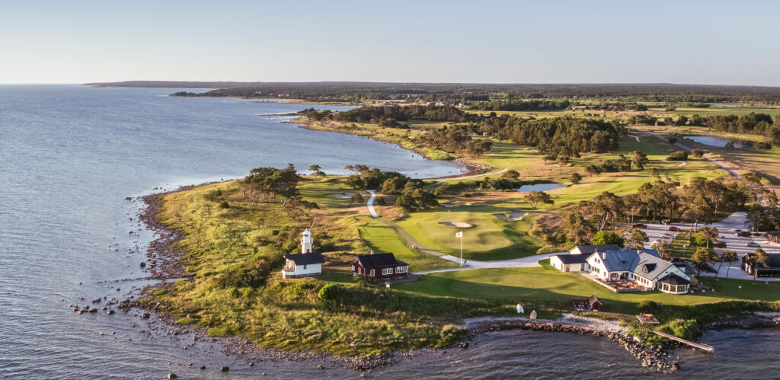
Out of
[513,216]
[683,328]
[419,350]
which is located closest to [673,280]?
[683,328]

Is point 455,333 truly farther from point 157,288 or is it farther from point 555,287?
point 157,288

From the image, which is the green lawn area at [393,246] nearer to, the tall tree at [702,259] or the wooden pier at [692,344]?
the wooden pier at [692,344]

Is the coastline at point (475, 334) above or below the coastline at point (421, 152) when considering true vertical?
below

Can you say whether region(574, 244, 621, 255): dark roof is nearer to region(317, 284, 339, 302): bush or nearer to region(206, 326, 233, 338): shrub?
region(317, 284, 339, 302): bush

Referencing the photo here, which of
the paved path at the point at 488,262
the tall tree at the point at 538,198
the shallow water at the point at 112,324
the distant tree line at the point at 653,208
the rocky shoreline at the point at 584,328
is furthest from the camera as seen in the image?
the tall tree at the point at 538,198

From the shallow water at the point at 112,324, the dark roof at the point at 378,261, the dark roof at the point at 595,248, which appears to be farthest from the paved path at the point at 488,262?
the shallow water at the point at 112,324

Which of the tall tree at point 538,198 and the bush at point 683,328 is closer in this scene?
the bush at point 683,328

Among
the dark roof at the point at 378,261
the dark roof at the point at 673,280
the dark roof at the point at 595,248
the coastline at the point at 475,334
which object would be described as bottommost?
the coastline at the point at 475,334

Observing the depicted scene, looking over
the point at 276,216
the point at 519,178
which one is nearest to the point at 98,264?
the point at 276,216
